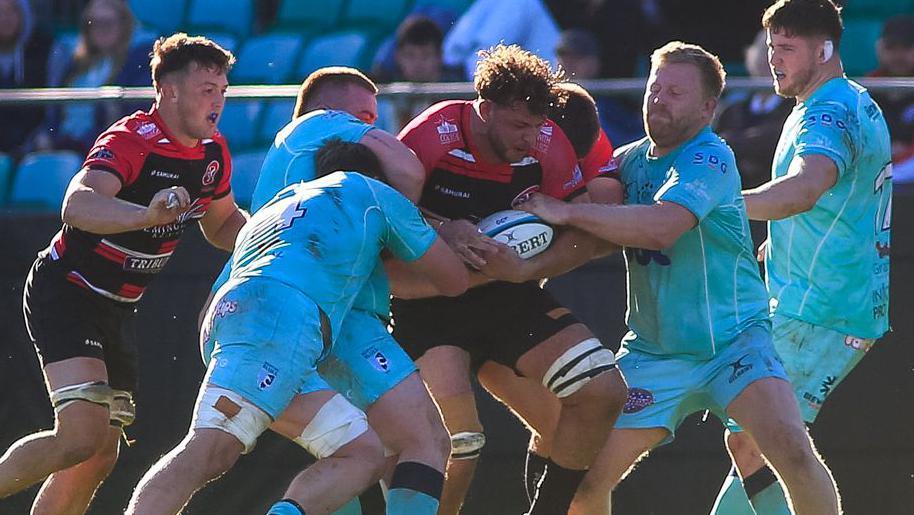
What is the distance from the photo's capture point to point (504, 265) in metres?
5.41

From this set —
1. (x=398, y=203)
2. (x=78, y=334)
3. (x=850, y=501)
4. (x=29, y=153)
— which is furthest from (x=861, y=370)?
(x=29, y=153)

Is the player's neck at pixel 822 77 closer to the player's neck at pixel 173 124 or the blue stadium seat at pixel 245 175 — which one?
the player's neck at pixel 173 124

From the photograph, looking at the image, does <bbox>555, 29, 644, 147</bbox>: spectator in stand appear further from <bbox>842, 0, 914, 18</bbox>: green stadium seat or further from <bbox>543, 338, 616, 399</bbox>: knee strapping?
<bbox>543, 338, 616, 399</bbox>: knee strapping

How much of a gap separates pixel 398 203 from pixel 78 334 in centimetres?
188

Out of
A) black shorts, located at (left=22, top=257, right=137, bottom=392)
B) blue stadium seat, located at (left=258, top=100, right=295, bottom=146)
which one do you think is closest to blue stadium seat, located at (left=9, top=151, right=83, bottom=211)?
blue stadium seat, located at (left=258, top=100, right=295, bottom=146)

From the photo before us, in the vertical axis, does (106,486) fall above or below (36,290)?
below

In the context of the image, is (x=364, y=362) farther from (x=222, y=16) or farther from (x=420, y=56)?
(x=222, y=16)

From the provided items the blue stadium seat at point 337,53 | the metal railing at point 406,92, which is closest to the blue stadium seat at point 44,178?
the metal railing at point 406,92

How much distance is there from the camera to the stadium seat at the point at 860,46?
10430mm

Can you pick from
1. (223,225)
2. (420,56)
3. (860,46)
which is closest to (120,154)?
(223,225)

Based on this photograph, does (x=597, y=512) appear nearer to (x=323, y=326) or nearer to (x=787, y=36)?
(x=323, y=326)

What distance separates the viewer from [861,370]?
722 centimetres

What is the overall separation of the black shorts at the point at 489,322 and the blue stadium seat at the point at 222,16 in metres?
5.81

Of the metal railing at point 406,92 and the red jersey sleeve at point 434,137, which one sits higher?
the red jersey sleeve at point 434,137
